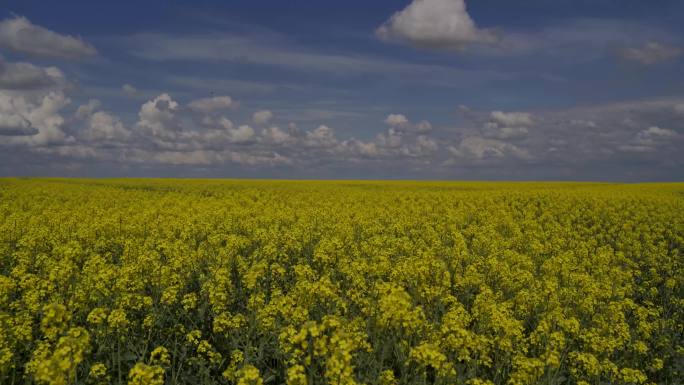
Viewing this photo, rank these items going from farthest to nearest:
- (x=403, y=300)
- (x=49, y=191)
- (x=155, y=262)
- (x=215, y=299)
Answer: (x=49, y=191), (x=155, y=262), (x=215, y=299), (x=403, y=300)

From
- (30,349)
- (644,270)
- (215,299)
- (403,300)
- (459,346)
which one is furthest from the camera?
(644,270)

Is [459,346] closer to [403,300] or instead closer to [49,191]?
[403,300]

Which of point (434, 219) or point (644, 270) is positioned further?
point (434, 219)

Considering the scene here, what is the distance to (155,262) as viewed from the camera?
31.4 feet

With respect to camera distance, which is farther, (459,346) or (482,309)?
(482,309)

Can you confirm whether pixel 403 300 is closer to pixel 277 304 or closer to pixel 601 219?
pixel 277 304

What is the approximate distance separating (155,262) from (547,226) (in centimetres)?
1747

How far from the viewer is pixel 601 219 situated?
2402cm

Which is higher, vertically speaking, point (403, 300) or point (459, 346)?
point (403, 300)

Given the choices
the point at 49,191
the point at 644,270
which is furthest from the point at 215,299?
the point at 49,191

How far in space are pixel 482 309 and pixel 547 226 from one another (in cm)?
1444

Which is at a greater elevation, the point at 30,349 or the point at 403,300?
the point at 403,300

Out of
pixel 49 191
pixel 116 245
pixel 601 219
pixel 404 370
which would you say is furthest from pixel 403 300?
pixel 49 191

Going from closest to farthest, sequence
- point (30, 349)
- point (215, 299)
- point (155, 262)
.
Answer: point (30, 349)
point (215, 299)
point (155, 262)
